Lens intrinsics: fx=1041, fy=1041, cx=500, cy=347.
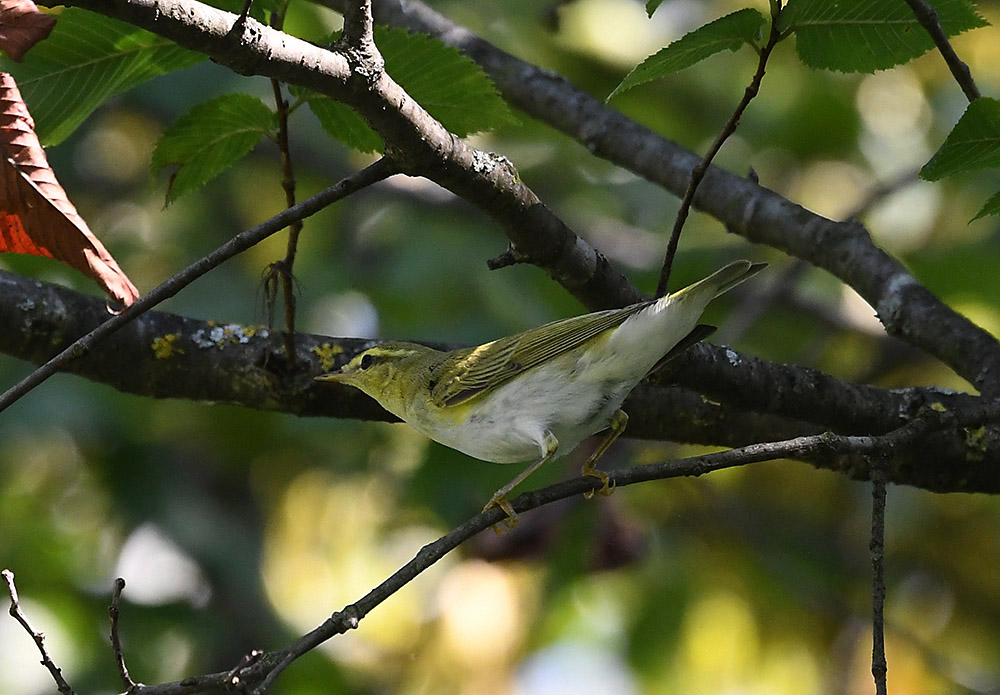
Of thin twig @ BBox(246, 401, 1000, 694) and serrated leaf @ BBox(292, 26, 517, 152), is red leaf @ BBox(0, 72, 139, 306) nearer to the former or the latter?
serrated leaf @ BBox(292, 26, 517, 152)

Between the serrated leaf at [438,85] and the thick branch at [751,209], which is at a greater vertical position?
the thick branch at [751,209]

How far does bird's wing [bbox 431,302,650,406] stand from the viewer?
3.05 meters

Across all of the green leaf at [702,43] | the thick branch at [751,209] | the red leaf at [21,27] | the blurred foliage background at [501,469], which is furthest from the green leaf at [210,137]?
the blurred foliage background at [501,469]

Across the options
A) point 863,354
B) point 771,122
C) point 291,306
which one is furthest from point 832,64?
point 863,354

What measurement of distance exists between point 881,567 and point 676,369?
86cm

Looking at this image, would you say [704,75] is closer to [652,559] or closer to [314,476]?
[652,559]

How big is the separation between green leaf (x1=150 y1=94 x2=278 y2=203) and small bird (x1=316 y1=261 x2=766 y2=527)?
0.71m

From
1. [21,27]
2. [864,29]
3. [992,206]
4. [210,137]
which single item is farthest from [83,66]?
[992,206]

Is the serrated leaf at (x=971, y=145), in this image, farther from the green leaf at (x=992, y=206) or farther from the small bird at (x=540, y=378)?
the small bird at (x=540, y=378)

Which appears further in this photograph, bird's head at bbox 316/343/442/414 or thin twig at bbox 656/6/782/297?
bird's head at bbox 316/343/442/414

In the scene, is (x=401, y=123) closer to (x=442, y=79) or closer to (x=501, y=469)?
(x=442, y=79)

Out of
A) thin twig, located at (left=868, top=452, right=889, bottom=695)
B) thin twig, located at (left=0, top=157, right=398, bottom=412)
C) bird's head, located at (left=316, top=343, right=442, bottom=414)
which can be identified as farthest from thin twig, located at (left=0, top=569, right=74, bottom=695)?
thin twig, located at (left=868, top=452, right=889, bottom=695)

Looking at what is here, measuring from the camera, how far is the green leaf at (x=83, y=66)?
2240 millimetres

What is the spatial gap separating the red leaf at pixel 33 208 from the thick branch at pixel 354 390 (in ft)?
2.93
